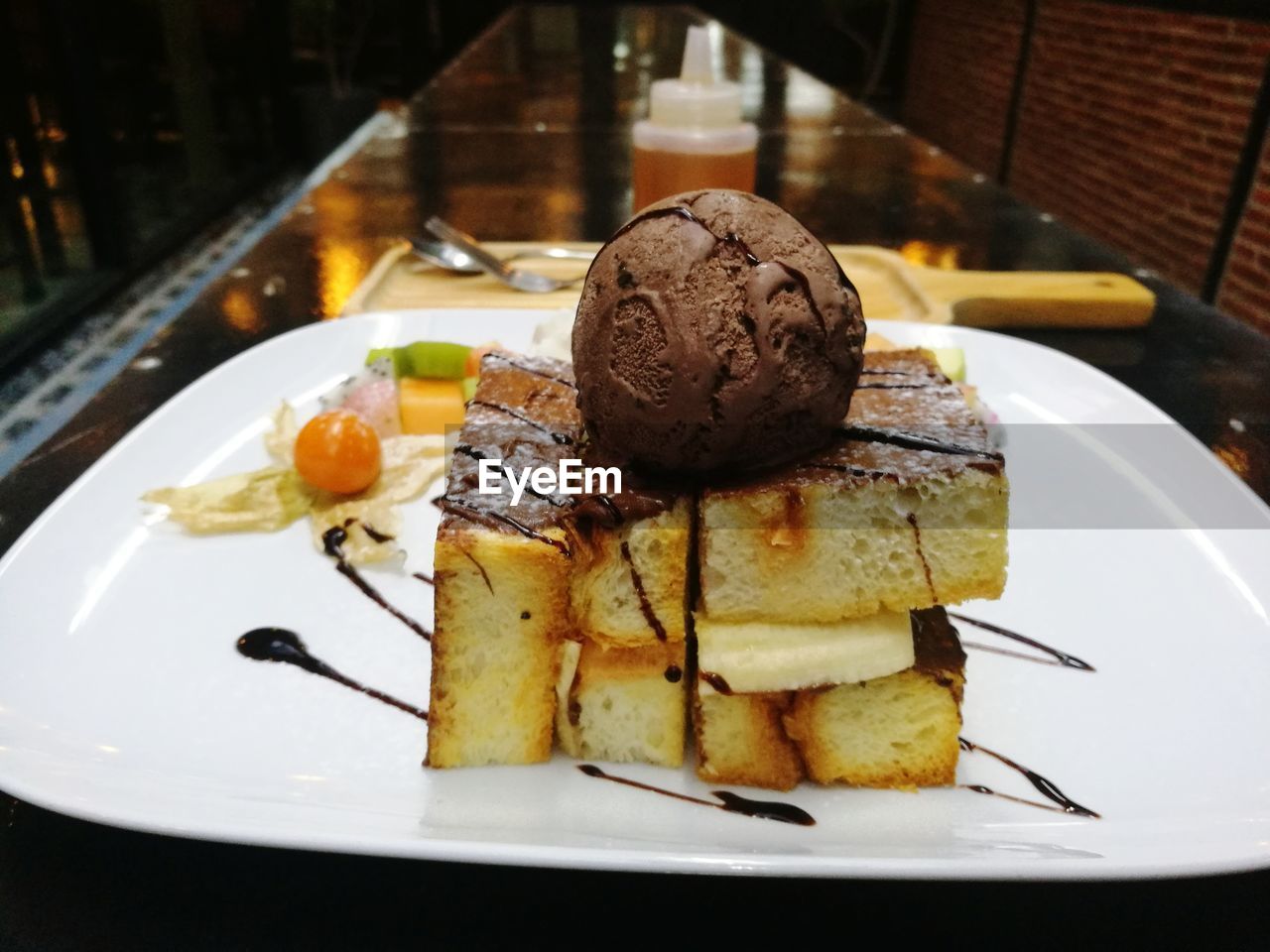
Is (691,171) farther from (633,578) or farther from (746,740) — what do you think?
(746,740)

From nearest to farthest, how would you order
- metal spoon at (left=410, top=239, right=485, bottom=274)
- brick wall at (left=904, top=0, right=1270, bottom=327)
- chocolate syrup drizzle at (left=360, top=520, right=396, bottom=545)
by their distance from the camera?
chocolate syrup drizzle at (left=360, top=520, right=396, bottom=545) < metal spoon at (left=410, top=239, right=485, bottom=274) < brick wall at (left=904, top=0, right=1270, bottom=327)

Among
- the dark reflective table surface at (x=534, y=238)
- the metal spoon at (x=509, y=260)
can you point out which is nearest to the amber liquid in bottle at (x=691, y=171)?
the metal spoon at (x=509, y=260)

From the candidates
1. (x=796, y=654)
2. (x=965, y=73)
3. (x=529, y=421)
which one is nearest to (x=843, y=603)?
(x=796, y=654)

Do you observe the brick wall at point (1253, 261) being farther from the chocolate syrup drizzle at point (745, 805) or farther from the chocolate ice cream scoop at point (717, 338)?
the chocolate syrup drizzle at point (745, 805)

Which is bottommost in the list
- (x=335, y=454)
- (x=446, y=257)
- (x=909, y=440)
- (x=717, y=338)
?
(x=335, y=454)

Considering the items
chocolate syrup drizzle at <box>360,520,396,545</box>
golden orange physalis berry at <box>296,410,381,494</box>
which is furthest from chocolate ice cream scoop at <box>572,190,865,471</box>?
golden orange physalis berry at <box>296,410,381,494</box>

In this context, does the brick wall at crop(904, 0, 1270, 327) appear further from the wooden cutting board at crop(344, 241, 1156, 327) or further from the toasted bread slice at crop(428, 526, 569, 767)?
the toasted bread slice at crop(428, 526, 569, 767)
